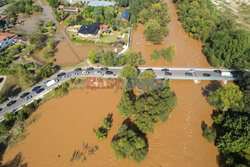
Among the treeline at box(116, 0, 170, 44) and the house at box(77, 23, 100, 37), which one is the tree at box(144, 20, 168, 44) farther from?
the house at box(77, 23, 100, 37)

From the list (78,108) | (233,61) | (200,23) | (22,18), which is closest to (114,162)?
(78,108)

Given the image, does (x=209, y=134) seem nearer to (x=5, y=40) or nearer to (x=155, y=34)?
(x=155, y=34)

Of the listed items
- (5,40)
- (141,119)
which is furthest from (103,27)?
(141,119)

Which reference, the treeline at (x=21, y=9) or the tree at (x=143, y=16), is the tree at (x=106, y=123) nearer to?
the tree at (x=143, y=16)

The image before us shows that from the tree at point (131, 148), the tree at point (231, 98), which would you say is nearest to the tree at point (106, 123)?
the tree at point (131, 148)

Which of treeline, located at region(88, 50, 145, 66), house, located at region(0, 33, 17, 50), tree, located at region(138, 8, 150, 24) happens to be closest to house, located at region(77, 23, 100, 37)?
treeline, located at region(88, 50, 145, 66)

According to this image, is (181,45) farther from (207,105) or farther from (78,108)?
(78,108)
